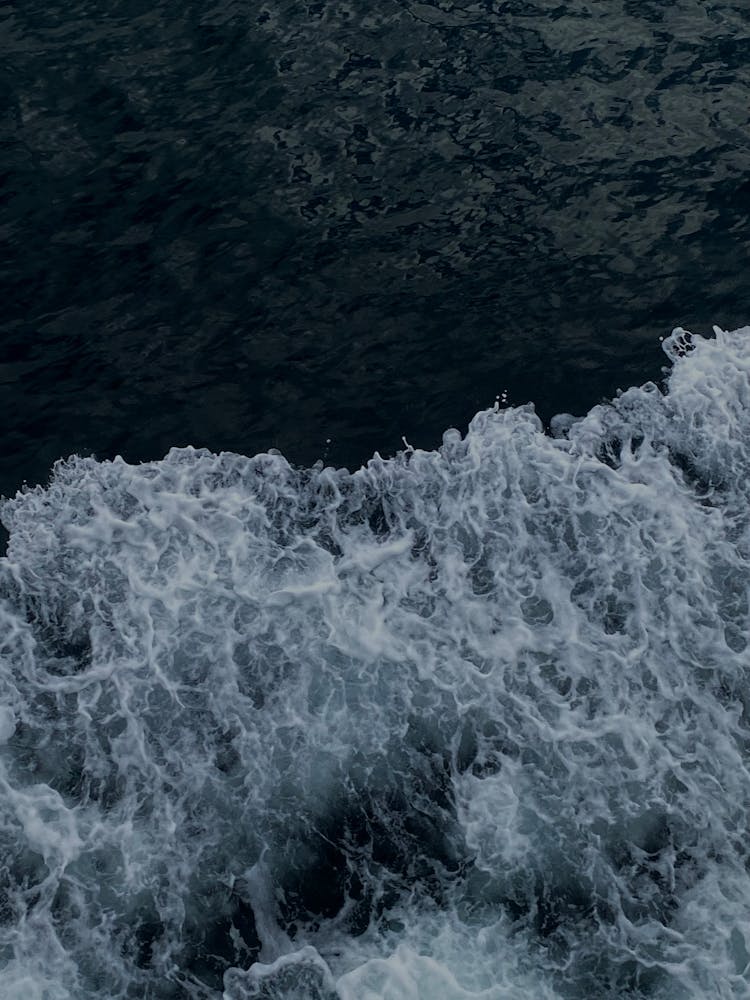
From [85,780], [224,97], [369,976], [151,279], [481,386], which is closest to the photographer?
[369,976]

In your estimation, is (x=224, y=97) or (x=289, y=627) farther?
(x=224, y=97)

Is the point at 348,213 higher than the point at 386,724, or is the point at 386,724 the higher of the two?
the point at 348,213

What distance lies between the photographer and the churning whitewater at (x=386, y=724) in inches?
397

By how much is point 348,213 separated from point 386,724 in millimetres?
8751

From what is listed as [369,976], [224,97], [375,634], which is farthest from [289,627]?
[224,97]

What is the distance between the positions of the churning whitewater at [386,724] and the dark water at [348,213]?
49.8 inches

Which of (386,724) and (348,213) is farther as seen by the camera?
(348,213)

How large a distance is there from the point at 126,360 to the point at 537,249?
6.39 meters

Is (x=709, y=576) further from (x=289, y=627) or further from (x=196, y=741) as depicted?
(x=196, y=741)

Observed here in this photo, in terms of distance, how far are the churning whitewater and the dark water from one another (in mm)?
1264

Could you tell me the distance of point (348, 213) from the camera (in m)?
16.7

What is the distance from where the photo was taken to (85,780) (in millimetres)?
10961

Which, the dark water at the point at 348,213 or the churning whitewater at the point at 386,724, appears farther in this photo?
the dark water at the point at 348,213

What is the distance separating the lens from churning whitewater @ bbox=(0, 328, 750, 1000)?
10.1 meters
